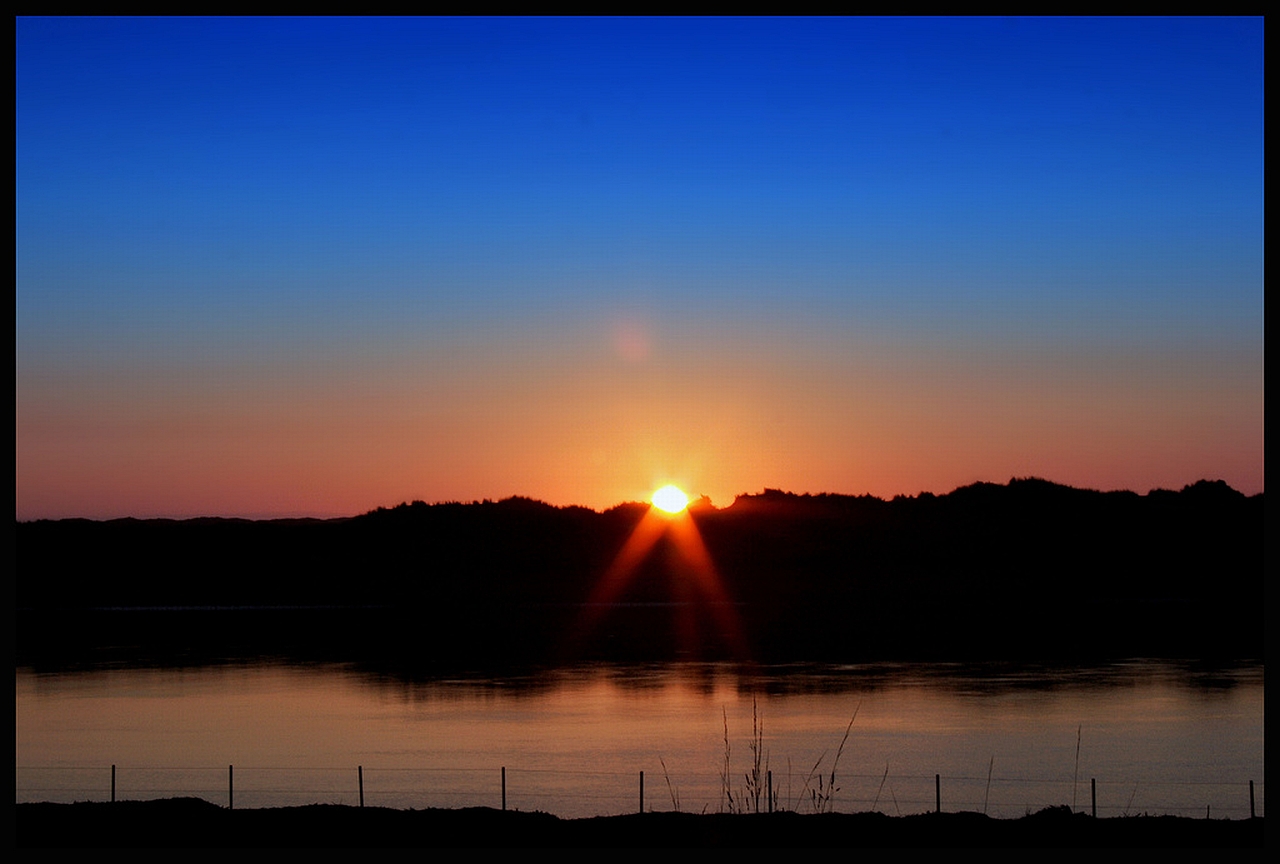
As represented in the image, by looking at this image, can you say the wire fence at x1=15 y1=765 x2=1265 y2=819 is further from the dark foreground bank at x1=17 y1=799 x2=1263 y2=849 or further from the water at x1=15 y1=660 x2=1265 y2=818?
the dark foreground bank at x1=17 y1=799 x2=1263 y2=849

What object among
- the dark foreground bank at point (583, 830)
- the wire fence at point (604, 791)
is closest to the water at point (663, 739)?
the wire fence at point (604, 791)

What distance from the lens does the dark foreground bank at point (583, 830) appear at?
23828mm

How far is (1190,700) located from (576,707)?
2892cm

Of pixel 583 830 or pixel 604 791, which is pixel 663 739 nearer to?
pixel 604 791

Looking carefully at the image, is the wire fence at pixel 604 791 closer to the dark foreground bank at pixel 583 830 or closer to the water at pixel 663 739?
the water at pixel 663 739

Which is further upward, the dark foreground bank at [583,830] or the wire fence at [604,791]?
the dark foreground bank at [583,830]

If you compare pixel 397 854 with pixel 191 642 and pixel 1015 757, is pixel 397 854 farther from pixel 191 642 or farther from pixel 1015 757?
pixel 191 642

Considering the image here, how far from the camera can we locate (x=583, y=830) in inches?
997

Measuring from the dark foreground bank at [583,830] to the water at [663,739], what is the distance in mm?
A: 1698

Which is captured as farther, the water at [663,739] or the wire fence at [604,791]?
the water at [663,739]

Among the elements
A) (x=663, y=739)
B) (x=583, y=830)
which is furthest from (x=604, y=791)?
(x=583, y=830)

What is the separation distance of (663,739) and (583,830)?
3002 cm

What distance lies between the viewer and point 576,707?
6688 centimetres

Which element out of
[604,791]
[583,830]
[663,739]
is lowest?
[663,739]
